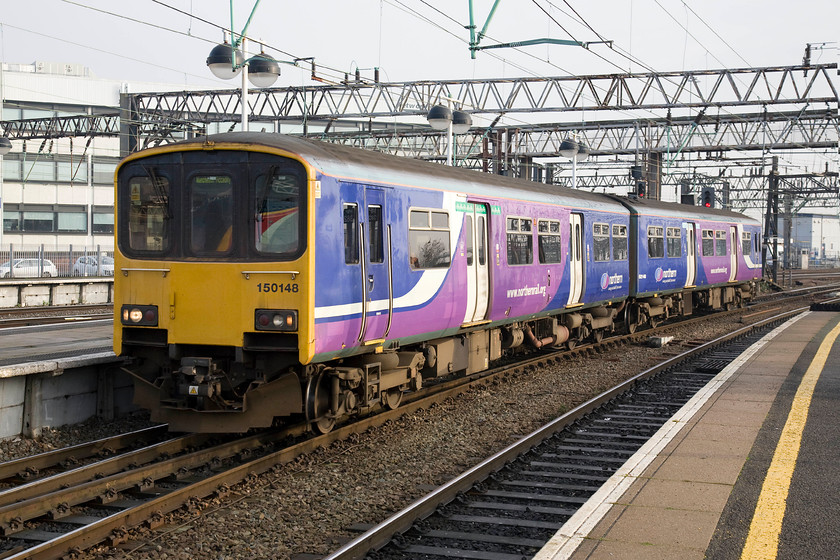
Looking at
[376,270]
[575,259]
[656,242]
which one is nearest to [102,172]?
[656,242]

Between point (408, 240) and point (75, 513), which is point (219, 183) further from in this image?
point (75, 513)

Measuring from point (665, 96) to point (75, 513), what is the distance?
27981 mm

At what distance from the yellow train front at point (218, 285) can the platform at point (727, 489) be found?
11.6 ft

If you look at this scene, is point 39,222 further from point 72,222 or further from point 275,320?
point 275,320

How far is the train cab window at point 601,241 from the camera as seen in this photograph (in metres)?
19.0

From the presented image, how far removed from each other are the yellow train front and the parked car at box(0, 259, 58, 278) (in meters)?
25.0

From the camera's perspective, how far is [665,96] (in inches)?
1239

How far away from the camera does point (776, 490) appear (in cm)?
755

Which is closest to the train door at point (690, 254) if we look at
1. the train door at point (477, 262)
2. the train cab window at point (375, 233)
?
the train door at point (477, 262)

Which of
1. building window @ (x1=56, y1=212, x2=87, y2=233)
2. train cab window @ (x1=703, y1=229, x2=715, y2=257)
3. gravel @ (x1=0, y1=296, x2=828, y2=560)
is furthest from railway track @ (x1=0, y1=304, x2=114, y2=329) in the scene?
building window @ (x1=56, y1=212, x2=87, y2=233)

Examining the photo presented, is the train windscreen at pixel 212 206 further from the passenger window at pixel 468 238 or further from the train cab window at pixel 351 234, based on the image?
the passenger window at pixel 468 238

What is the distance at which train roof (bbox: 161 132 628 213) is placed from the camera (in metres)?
9.33

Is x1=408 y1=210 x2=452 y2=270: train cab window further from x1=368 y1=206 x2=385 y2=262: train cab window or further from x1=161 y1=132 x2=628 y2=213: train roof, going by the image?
x1=368 y1=206 x2=385 y2=262: train cab window

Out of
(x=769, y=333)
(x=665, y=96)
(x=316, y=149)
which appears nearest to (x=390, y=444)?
(x=316, y=149)
